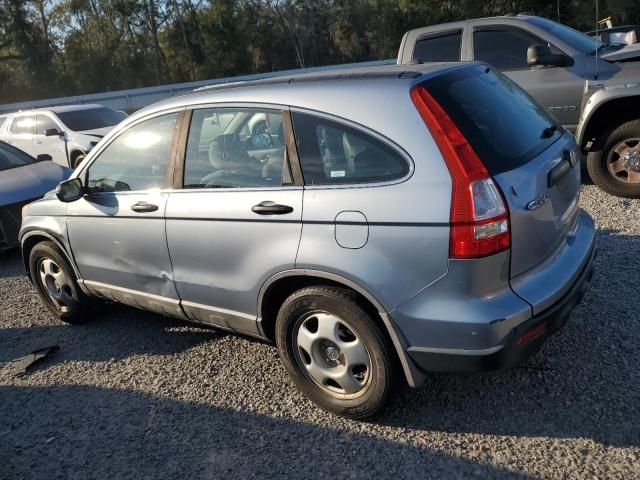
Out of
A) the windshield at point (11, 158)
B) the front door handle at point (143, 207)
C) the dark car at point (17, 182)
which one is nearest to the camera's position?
the front door handle at point (143, 207)

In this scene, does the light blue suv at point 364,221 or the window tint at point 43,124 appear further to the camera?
the window tint at point 43,124

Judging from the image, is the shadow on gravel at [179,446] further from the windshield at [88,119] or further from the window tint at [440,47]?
the windshield at [88,119]

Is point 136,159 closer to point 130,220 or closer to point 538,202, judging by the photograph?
point 130,220

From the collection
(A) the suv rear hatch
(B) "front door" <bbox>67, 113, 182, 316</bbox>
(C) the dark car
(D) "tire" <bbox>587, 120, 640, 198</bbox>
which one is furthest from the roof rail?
(C) the dark car

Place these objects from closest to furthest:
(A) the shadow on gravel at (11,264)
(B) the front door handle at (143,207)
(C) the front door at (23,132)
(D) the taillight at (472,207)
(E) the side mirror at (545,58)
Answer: (D) the taillight at (472,207)
(B) the front door handle at (143,207)
(E) the side mirror at (545,58)
(A) the shadow on gravel at (11,264)
(C) the front door at (23,132)

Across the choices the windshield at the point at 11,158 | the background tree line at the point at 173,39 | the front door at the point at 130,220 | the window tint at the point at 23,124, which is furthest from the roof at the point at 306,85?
the background tree line at the point at 173,39

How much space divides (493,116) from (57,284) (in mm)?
3766

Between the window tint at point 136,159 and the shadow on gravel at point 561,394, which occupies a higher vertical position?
the window tint at point 136,159

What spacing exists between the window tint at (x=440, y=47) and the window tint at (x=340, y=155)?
4.59m

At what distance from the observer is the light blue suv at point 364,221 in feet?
8.05

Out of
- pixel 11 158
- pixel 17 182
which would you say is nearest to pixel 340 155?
pixel 17 182

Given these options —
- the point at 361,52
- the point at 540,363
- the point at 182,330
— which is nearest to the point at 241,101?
the point at 182,330

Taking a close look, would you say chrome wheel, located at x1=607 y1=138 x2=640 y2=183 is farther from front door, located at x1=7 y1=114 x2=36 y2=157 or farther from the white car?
front door, located at x1=7 y1=114 x2=36 y2=157

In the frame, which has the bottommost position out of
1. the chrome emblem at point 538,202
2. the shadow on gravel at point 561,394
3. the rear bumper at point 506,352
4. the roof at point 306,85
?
the shadow on gravel at point 561,394
